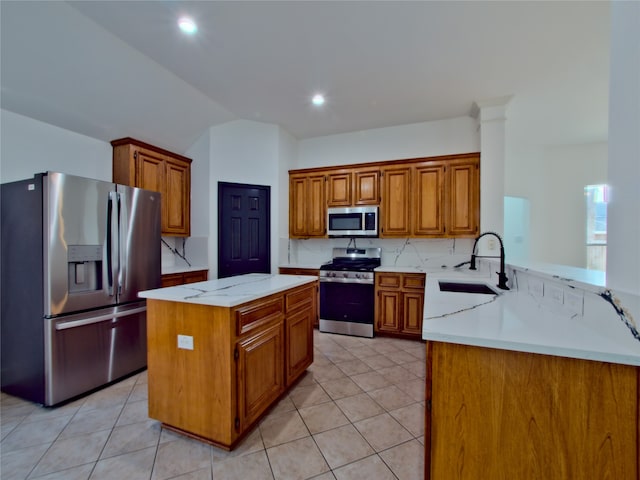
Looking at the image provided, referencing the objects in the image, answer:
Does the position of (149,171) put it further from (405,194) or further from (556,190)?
(556,190)

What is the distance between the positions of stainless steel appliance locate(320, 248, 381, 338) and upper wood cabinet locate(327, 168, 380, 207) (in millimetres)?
942

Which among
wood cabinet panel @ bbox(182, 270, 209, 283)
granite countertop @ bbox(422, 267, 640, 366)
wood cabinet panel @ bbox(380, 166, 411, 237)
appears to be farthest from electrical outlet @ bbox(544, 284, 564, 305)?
wood cabinet panel @ bbox(182, 270, 209, 283)

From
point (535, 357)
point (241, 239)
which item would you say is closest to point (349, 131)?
point (241, 239)

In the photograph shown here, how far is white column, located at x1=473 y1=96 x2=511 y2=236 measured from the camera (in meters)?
3.27

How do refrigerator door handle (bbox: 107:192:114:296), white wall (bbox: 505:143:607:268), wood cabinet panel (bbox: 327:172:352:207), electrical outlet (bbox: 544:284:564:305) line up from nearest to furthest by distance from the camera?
1. electrical outlet (bbox: 544:284:564:305)
2. refrigerator door handle (bbox: 107:192:114:296)
3. wood cabinet panel (bbox: 327:172:352:207)
4. white wall (bbox: 505:143:607:268)

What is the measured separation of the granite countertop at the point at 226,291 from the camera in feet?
5.28

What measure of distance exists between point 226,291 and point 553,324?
1760 mm

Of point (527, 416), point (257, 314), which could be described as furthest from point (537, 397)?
point (257, 314)

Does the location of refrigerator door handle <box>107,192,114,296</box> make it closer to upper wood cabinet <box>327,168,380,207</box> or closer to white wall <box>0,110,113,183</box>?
white wall <box>0,110,113,183</box>

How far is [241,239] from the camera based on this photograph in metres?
3.90

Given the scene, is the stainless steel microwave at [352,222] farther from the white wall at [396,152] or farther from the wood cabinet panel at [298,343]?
the wood cabinet panel at [298,343]

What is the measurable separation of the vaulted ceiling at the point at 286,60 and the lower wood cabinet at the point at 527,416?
229cm

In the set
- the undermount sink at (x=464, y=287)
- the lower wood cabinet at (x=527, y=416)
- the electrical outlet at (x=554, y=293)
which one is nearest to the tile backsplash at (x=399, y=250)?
the undermount sink at (x=464, y=287)

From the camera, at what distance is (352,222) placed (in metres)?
3.94
